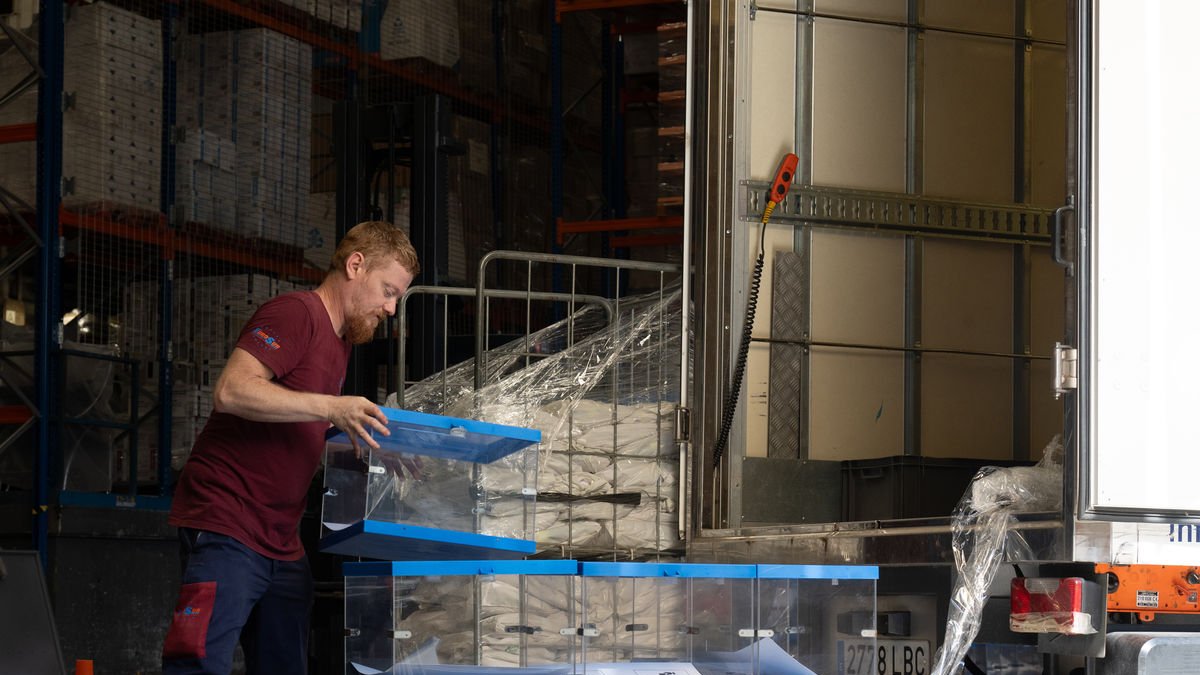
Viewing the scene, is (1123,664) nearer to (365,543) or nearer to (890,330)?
(365,543)

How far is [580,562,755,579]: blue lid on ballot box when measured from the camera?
4508 millimetres

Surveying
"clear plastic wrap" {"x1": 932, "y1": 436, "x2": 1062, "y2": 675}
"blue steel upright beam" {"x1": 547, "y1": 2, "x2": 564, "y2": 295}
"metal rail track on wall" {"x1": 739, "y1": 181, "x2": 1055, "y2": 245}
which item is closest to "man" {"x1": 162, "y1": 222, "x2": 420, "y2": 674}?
"clear plastic wrap" {"x1": 932, "y1": 436, "x2": 1062, "y2": 675}

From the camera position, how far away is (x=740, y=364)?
21.2ft

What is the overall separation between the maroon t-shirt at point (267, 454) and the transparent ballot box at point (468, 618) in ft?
1.13

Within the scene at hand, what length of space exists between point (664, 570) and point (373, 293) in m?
1.20

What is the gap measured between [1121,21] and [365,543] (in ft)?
8.91

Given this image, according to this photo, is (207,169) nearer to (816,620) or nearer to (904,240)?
(904,240)

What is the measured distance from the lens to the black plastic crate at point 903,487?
6438 millimetres

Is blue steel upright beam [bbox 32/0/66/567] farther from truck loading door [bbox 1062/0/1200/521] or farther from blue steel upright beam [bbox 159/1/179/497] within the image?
truck loading door [bbox 1062/0/1200/521]

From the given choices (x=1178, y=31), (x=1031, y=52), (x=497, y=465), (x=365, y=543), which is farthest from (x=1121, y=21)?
(x=1031, y=52)

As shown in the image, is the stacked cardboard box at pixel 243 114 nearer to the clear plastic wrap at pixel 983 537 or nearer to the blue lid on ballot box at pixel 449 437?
the blue lid on ballot box at pixel 449 437

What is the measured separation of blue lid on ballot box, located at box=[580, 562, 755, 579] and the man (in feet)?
2.56

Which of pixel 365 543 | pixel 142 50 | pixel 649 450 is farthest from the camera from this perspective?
pixel 142 50

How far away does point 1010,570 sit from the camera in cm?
485
